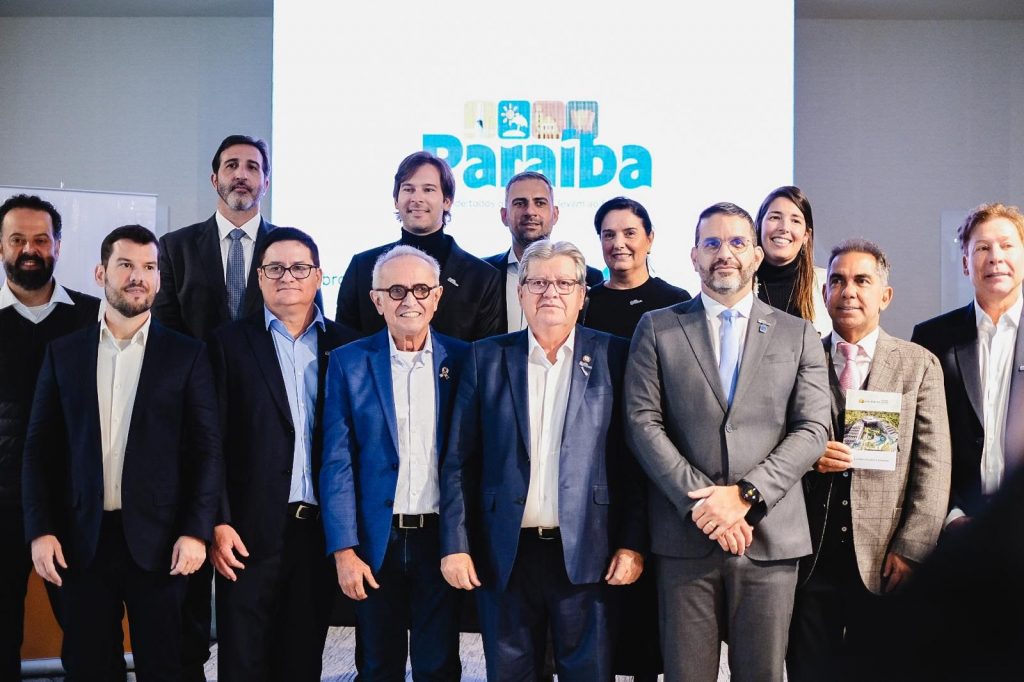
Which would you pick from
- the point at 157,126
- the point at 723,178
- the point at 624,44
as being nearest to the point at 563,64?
the point at 624,44

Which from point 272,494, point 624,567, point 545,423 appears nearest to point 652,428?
point 545,423

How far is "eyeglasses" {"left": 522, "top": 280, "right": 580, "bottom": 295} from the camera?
3008 mm

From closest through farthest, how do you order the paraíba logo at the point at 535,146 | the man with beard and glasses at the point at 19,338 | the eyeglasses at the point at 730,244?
the eyeglasses at the point at 730,244 < the man with beard and glasses at the point at 19,338 < the paraíba logo at the point at 535,146

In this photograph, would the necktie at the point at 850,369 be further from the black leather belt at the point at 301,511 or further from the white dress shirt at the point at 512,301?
the black leather belt at the point at 301,511

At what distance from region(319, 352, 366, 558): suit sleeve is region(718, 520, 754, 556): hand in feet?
3.74

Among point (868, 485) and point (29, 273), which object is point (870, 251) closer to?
point (868, 485)

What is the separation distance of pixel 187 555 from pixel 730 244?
199 centimetres

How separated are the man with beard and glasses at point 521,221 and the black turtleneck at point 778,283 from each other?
2.65 ft

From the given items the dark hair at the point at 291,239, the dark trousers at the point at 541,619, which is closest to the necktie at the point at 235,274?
the dark hair at the point at 291,239

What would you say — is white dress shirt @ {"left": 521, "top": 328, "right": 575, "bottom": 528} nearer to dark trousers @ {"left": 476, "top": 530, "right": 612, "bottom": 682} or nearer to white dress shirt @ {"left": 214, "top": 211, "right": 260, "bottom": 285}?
dark trousers @ {"left": 476, "top": 530, "right": 612, "bottom": 682}

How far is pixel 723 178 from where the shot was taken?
588cm

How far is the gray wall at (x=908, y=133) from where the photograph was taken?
6.86 m

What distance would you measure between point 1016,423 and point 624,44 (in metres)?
3.73

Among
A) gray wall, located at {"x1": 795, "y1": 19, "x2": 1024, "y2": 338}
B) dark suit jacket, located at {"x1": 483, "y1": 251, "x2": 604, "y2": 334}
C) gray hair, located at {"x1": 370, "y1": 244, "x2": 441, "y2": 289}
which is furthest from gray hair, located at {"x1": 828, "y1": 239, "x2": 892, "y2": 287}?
gray wall, located at {"x1": 795, "y1": 19, "x2": 1024, "y2": 338}
